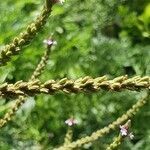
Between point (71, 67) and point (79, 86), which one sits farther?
point (71, 67)

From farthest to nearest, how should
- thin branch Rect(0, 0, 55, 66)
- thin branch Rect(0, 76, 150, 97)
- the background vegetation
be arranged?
the background vegetation < thin branch Rect(0, 0, 55, 66) < thin branch Rect(0, 76, 150, 97)

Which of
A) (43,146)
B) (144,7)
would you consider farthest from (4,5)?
(144,7)

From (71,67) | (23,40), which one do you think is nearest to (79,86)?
(23,40)

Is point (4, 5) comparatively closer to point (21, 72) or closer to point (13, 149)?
point (21, 72)

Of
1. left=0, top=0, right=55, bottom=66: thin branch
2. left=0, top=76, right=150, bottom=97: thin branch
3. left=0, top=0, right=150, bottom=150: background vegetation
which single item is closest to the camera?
left=0, top=76, right=150, bottom=97: thin branch

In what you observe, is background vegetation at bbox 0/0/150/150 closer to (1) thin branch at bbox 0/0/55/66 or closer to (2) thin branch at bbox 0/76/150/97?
(1) thin branch at bbox 0/0/55/66

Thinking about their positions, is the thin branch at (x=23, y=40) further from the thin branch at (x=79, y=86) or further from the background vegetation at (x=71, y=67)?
the background vegetation at (x=71, y=67)

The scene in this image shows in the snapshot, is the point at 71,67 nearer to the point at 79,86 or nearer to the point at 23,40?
the point at 23,40

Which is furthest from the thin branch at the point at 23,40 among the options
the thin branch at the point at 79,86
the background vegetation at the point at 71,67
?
the background vegetation at the point at 71,67

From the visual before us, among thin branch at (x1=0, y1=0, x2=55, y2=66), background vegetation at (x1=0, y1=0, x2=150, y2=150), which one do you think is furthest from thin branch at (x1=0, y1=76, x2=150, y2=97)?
background vegetation at (x1=0, y1=0, x2=150, y2=150)
